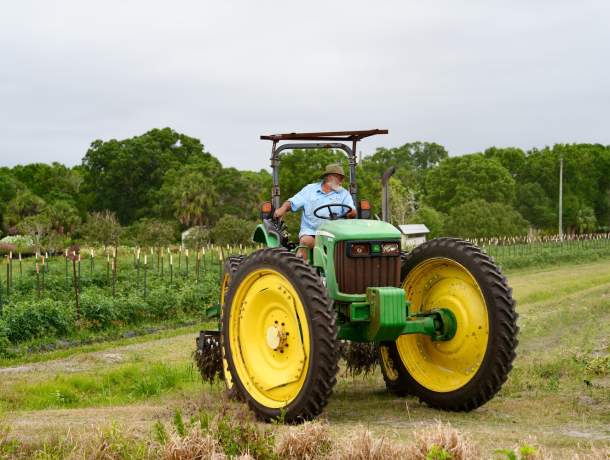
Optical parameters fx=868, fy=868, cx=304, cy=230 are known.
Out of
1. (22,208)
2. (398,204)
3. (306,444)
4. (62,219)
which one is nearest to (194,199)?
(62,219)

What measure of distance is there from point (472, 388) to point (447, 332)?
61 centimetres

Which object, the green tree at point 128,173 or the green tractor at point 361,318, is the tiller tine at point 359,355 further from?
the green tree at point 128,173

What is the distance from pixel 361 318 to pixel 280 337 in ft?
2.40

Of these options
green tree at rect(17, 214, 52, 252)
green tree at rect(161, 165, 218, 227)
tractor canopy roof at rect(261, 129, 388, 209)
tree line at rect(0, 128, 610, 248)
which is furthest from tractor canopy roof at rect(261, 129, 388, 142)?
green tree at rect(161, 165, 218, 227)

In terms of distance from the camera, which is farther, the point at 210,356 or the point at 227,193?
the point at 227,193

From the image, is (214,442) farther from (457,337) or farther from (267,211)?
(267,211)

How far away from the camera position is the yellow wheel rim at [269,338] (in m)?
7.41

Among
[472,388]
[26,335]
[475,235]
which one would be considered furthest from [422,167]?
[472,388]

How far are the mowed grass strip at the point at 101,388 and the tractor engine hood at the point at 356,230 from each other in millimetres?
3294

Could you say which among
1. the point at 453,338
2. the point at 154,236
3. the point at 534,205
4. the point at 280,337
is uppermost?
the point at 534,205

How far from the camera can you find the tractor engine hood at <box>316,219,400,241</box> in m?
7.75

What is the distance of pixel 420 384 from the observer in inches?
333

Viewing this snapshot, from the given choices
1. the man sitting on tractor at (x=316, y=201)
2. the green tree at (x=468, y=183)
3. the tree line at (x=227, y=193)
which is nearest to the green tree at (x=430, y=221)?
the tree line at (x=227, y=193)

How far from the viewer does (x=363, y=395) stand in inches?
361
